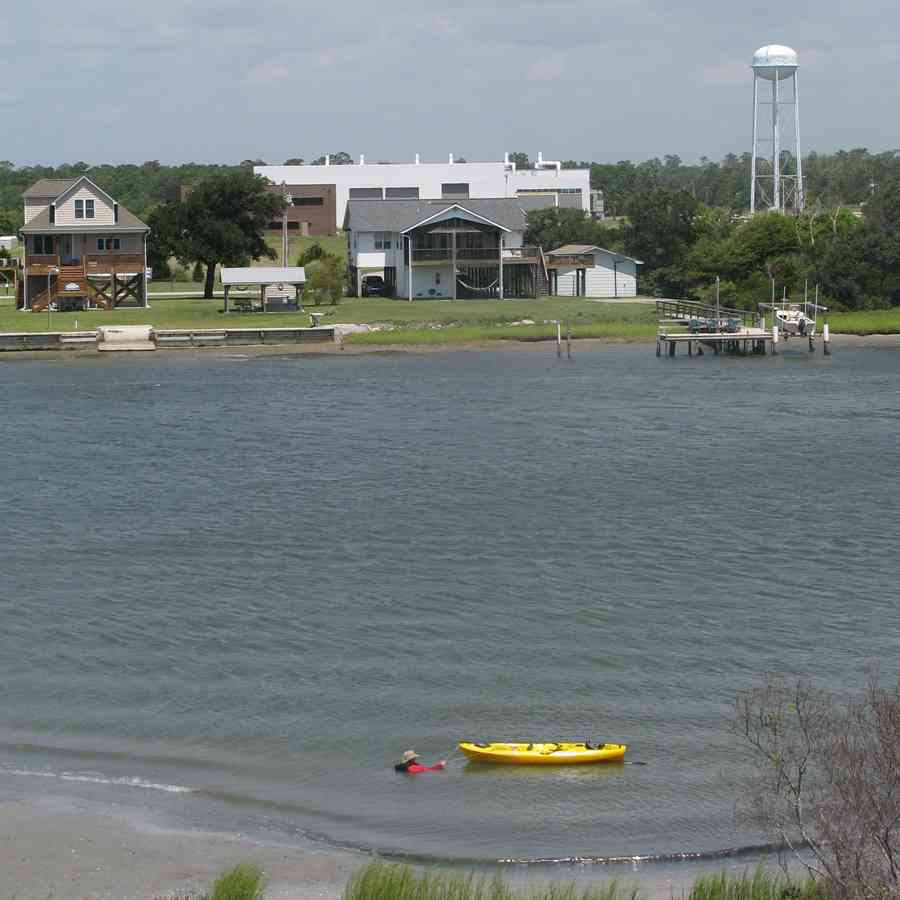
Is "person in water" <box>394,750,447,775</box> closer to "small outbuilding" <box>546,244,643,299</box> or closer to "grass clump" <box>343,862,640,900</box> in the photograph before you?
"grass clump" <box>343,862,640,900</box>

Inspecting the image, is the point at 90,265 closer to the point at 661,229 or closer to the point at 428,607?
the point at 661,229

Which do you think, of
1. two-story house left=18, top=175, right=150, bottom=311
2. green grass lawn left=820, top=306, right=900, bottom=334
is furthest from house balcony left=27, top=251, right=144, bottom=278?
green grass lawn left=820, top=306, right=900, bottom=334

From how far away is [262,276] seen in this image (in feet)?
284

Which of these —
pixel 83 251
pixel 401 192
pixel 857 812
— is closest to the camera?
pixel 857 812

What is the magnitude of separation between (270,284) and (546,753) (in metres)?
70.3

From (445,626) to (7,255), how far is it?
96407 mm

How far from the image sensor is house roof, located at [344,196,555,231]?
95625mm

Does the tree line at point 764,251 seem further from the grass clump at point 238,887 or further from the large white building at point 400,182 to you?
the grass clump at point 238,887

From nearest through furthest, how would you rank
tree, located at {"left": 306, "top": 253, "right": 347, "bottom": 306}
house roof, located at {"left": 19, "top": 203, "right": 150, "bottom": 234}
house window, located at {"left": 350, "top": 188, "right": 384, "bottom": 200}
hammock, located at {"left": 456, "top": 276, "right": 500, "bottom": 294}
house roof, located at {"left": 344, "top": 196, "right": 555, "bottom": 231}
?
house roof, located at {"left": 19, "top": 203, "right": 150, "bottom": 234}, tree, located at {"left": 306, "top": 253, "right": 347, "bottom": 306}, hammock, located at {"left": 456, "top": 276, "right": 500, "bottom": 294}, house roof, located at {"left": 344, "top": 196, "right": 555, "bottom": 231}, house window, located at {"left": 350, "top": 188, "right": 384, "bottom": 200}

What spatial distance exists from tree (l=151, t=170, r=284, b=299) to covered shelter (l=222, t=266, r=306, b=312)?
4.16 ft

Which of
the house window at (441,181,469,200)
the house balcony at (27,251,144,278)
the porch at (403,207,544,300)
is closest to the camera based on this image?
the house balcony at (27,251,144,278)

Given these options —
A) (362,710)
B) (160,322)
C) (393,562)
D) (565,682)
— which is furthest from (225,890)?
(160,322)

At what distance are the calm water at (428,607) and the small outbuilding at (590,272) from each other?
42052 millimetres

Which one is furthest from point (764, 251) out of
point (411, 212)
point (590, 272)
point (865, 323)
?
point (411, 212)
